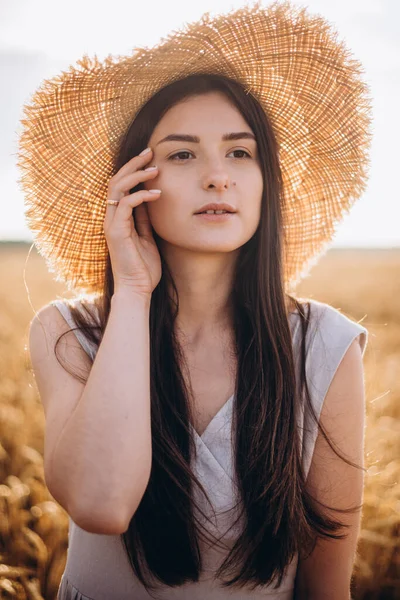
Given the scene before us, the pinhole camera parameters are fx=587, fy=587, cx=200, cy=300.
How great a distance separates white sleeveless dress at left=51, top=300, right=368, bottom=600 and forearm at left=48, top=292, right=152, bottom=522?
0.35 m

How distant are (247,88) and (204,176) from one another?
53cm

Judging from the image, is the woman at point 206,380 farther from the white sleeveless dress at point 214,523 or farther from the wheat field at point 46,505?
the wheat field at point 46,505

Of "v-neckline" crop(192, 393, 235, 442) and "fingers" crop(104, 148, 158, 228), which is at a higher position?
"fingers" crop(104, 148, 158, 228)

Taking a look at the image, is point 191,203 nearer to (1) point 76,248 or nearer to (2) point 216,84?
(2) point 216,84

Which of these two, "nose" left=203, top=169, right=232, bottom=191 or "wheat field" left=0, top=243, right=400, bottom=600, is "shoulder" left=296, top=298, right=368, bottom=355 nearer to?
"wheat field" left=0, top=243, right=400, bottom=600

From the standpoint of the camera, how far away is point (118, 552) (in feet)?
7.55

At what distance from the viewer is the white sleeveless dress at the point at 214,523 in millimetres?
2238

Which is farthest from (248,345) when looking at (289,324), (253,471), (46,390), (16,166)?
(16,166)

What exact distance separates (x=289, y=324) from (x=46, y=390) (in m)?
1.04

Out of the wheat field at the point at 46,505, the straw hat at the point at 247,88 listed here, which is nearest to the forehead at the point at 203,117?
the straw hat at the point at 247,88

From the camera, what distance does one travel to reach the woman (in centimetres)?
219

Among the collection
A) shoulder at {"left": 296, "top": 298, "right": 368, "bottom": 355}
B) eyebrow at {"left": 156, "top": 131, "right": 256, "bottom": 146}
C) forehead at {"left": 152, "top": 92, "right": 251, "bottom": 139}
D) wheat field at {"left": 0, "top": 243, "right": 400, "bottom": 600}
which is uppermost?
forehead at {"left": 152, "top": 92, "right": 251, "bottom": 139}

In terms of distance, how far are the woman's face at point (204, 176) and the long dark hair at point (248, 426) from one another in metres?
0.07

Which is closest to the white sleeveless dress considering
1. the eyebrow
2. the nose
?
the nose
